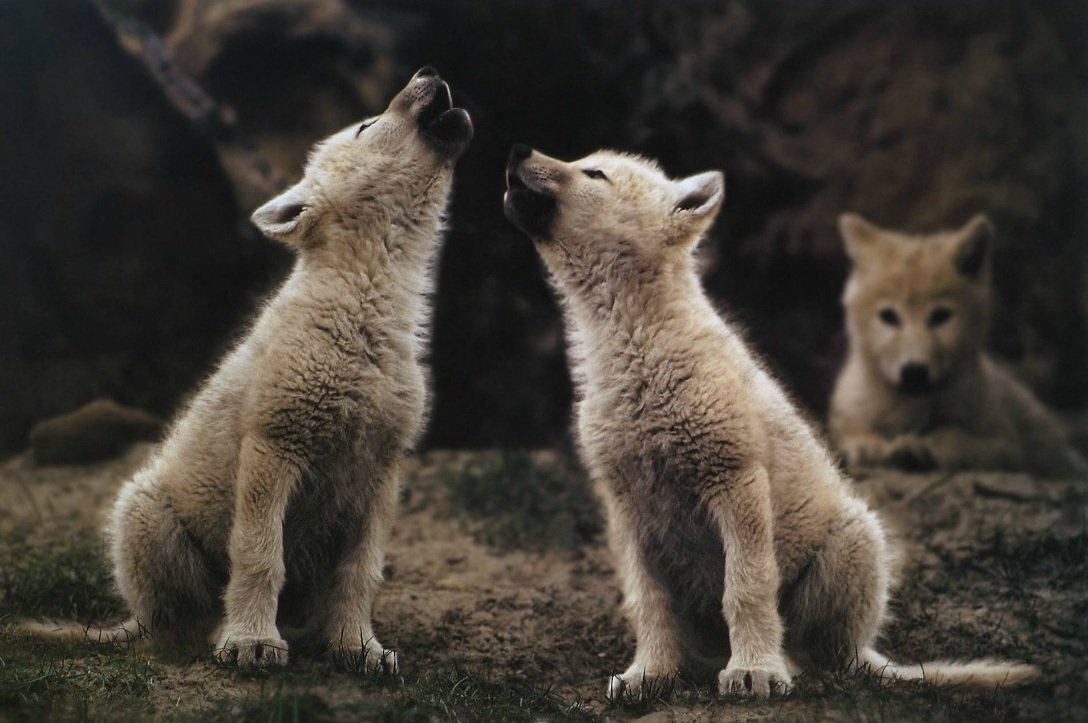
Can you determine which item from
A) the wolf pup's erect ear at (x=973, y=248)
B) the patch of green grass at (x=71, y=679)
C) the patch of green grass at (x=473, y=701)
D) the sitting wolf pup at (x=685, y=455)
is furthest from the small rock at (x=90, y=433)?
the wolf pup's erect ear at (x=973, y=248)

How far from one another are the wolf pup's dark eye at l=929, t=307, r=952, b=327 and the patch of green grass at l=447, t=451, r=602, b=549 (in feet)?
10.5

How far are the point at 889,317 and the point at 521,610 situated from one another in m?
4.56

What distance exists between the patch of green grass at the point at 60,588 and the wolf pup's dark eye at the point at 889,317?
6.31m

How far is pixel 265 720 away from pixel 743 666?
196 cm

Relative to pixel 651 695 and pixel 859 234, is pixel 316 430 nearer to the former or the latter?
pixel 651 695

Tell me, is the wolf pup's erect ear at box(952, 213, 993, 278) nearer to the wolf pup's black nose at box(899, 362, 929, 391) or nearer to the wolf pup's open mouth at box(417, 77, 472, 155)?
the wolf pup's black nose at box(899, 362, 929, 391)

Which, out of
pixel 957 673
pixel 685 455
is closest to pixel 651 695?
pixel 685 455

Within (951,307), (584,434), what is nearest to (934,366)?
(951,307)

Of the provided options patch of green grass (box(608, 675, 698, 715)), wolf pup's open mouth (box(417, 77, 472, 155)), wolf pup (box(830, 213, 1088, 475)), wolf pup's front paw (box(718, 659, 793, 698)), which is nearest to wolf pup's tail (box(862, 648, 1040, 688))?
wolf pup's front paw (box(718, 659, 793, 698))

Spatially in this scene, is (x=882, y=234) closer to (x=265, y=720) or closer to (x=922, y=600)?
(x=922, y=600)

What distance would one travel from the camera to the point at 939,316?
368 inches

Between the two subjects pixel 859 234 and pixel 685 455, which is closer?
pixel 685 455

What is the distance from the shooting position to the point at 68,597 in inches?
249

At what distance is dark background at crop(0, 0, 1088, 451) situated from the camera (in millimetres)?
8641
